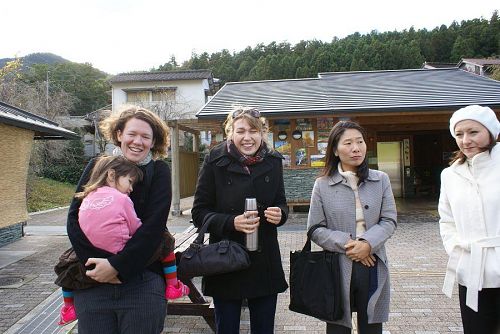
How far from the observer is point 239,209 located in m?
2.45

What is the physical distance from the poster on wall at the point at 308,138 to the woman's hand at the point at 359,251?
29.0ft

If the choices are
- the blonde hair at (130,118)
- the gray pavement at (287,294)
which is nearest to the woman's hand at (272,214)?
the blonde hair at (130,118)

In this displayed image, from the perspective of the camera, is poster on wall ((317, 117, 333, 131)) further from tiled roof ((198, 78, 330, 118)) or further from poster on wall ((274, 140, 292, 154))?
poster on wall ((274, 140, 292, 154))

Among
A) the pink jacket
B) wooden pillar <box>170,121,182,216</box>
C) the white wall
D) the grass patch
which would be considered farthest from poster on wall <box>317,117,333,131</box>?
the white wall

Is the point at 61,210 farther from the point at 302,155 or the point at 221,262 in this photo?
the point at 221,262

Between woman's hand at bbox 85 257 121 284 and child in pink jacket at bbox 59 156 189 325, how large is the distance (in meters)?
0.07

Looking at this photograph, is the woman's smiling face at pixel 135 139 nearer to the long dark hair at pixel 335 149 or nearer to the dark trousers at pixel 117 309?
the dark trousers at pixel 117 309

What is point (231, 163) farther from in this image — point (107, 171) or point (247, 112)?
point (107, 171)

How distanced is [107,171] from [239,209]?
84 cm

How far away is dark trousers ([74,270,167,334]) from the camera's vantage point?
194cm

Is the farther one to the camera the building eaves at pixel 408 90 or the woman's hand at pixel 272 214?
the building eaves at pixel 408 90

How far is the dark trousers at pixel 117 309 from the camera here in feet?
6.35

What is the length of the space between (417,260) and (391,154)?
9551 mm

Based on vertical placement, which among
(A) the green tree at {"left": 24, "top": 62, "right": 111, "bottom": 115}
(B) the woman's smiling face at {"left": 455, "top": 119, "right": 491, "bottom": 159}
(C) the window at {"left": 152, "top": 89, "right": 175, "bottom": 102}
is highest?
(A) the green tree at {"left": 24, "top": 62, "right": 111, "bottom": 115}
